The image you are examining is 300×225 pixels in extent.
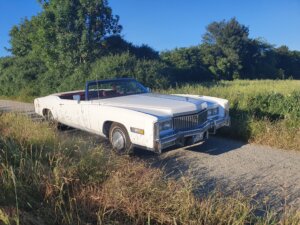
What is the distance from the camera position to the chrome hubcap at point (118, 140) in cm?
608

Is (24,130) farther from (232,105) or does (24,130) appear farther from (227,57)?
(227,57)

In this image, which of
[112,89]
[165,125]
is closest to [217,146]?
[165,125]

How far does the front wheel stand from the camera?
5961 millimetres

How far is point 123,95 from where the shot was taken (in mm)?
7379

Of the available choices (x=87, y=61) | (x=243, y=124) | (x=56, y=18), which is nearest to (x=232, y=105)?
(x=243, y=124)

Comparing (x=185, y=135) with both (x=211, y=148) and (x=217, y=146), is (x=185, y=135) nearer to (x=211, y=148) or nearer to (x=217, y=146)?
(x=211, y=148)

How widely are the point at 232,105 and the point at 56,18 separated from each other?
510 inches

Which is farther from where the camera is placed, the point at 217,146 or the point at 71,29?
the point at 71,29

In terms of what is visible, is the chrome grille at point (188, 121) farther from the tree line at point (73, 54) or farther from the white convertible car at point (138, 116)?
the tree line at point (73, 54)

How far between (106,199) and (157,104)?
2987 mm

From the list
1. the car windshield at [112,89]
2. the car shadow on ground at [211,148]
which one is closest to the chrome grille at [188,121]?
the car shadow on ground at [211,148]

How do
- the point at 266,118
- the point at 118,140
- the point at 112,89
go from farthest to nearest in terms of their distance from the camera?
the point at 266,118, the point at 112,89, the point at 118,140

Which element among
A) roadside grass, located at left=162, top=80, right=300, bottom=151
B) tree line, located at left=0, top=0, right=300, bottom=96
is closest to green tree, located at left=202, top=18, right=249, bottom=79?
tree line, located at left=0, top=0, right=300, bottom=96

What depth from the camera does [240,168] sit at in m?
5.55
